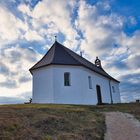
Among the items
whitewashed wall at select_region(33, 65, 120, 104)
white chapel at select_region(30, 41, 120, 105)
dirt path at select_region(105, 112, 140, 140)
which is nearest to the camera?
dirt path at select_region(105, 112, 140, 140)

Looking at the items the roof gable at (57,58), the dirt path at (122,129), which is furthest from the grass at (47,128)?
the roof gable at (57,58)

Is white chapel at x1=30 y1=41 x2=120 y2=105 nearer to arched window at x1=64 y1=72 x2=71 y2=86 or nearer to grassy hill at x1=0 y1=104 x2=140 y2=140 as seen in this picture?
arched window at x1=64 y1=72 x2=71 y2=86

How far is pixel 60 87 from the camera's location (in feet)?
90.7

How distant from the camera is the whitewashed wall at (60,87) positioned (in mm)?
27422

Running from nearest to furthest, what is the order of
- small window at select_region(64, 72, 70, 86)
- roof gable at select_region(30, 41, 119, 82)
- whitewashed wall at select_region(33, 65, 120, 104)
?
whitewashed wall at select_region(33, 65, 120, 104) < small window at select_region(64, 72, 70, 86) < roof gable at select_region(30, 41, 119, 82)

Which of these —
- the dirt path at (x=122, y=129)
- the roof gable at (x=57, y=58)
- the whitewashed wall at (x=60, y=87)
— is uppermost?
the roof gable at (x=57, y=58)

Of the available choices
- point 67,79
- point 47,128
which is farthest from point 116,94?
point 47,128

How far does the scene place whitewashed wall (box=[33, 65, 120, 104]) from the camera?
90.0ft

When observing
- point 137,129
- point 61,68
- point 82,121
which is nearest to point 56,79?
point 61,68

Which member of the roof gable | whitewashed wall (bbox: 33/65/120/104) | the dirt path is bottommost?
the dirt path

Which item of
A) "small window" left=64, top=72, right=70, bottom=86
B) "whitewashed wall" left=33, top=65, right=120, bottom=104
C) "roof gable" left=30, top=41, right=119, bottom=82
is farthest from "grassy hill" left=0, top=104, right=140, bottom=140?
"roof gable" left=30, top=41, right=119, bottom=82

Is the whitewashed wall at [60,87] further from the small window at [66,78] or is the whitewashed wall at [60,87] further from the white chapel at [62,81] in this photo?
the small window at [66,78]

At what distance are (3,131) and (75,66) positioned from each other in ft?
65.6

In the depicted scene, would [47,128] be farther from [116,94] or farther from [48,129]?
[116,94]
